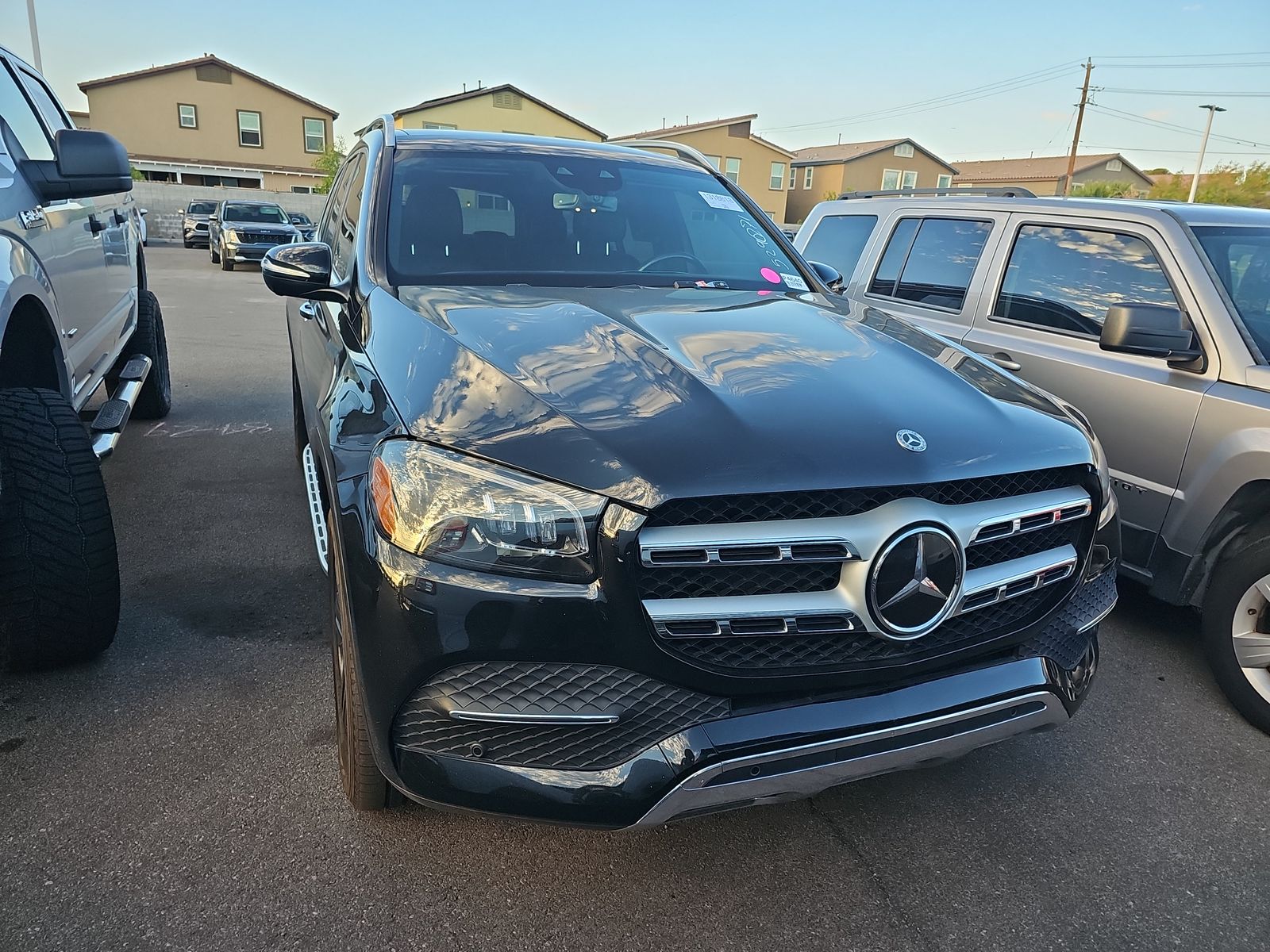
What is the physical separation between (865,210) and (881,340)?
3107 millimetres

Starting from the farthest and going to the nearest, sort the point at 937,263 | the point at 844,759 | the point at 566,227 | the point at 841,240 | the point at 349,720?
the point at 841,240 < the point at 937,263 < the point at 566,227 < the point at 349,720 < the point at 844,759

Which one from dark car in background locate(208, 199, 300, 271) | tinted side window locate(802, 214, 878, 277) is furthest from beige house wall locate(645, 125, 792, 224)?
tinted side window locate(802, 214, 878, 277)

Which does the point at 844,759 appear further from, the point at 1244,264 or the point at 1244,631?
the point at 1244,264

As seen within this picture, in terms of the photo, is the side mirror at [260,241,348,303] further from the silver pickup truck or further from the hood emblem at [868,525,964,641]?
the hood emblem at [868,525,964,641]

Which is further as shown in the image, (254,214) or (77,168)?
(254,214)

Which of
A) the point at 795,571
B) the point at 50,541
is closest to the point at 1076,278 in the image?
the point at 795,571

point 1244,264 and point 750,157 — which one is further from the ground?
point 750,157

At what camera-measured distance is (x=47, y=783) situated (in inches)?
89.6

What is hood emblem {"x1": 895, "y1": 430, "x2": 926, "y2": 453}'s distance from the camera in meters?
1.78

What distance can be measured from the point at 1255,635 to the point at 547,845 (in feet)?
8.36

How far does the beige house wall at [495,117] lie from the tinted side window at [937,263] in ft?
124

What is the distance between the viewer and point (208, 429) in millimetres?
5906

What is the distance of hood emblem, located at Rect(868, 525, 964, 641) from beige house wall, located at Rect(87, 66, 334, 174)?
1784 inches

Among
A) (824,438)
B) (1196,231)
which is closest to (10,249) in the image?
(824,438)
